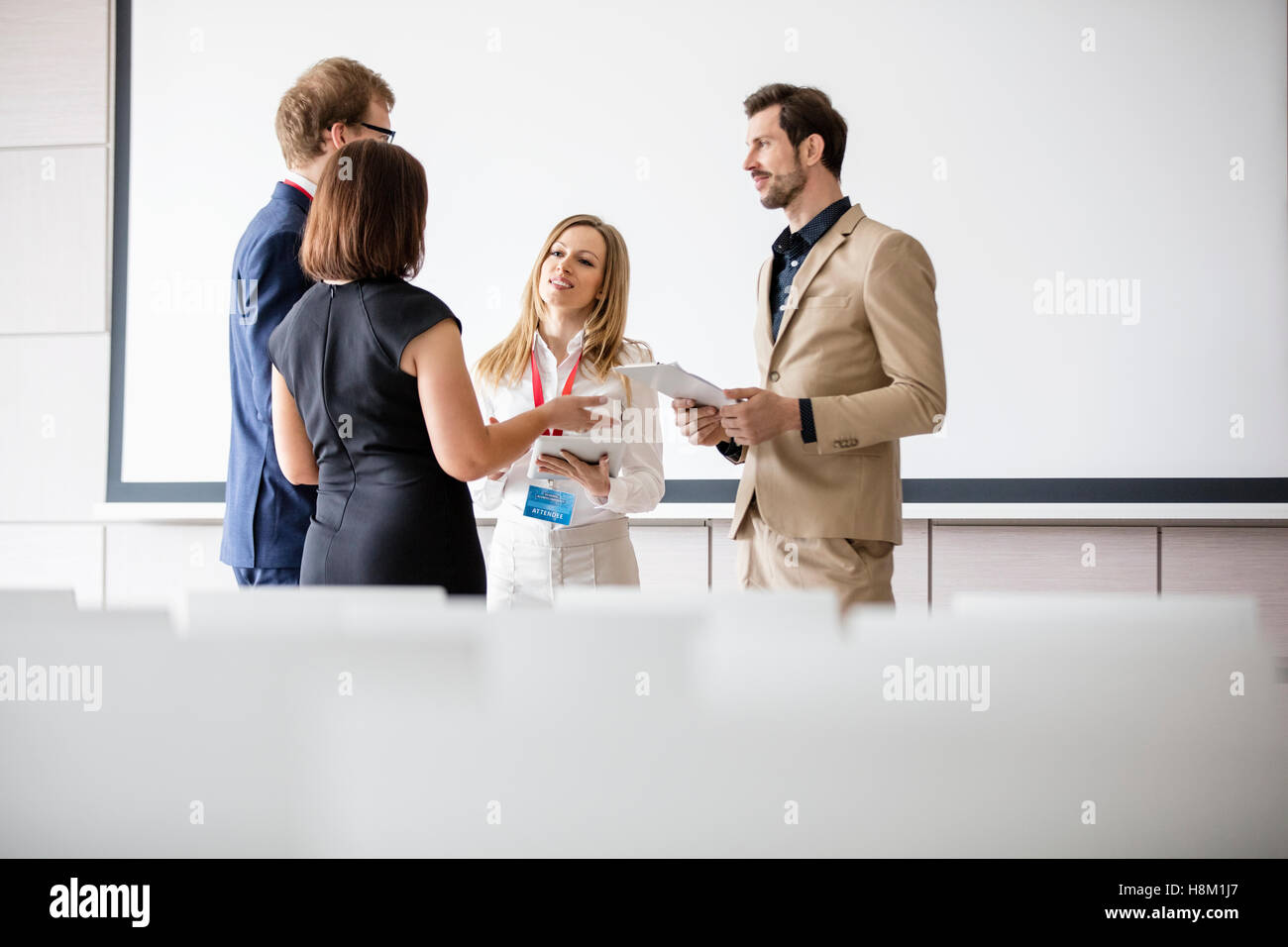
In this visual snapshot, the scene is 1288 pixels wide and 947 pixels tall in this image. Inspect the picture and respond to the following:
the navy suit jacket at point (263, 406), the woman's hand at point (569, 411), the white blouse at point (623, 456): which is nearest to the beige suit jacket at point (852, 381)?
the white blouse at point (623, 456)

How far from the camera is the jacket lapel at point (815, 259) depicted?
1767 mm

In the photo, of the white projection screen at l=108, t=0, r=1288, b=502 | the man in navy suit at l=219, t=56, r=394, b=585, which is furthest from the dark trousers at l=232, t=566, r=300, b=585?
the white projection screen at l=108, t=0, r=1288, b=502

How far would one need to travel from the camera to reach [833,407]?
5.28 feet

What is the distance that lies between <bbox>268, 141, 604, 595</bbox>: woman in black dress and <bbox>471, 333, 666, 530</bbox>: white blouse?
49 centimetres

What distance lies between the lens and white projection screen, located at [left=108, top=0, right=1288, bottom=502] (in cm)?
337

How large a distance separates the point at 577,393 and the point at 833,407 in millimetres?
631

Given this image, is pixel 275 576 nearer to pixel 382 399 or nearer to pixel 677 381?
pixel 382 399

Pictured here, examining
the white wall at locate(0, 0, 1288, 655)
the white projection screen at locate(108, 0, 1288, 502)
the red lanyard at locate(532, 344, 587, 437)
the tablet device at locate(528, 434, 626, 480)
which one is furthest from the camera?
the white wall at locate(0, 0, 1288, 655)

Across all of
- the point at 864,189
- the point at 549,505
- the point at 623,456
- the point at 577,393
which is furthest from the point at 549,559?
the point at 864,189

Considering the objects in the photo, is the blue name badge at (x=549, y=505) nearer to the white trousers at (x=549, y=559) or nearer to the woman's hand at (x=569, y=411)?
the white trousers at (x=549, y=559)

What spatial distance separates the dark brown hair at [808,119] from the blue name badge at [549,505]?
2.69ft

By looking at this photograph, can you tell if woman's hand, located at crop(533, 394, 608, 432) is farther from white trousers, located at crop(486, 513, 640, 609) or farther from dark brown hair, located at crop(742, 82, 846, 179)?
dark brown hair, located at crop(742, 82, 846, 179)

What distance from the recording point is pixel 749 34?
11.8ft
